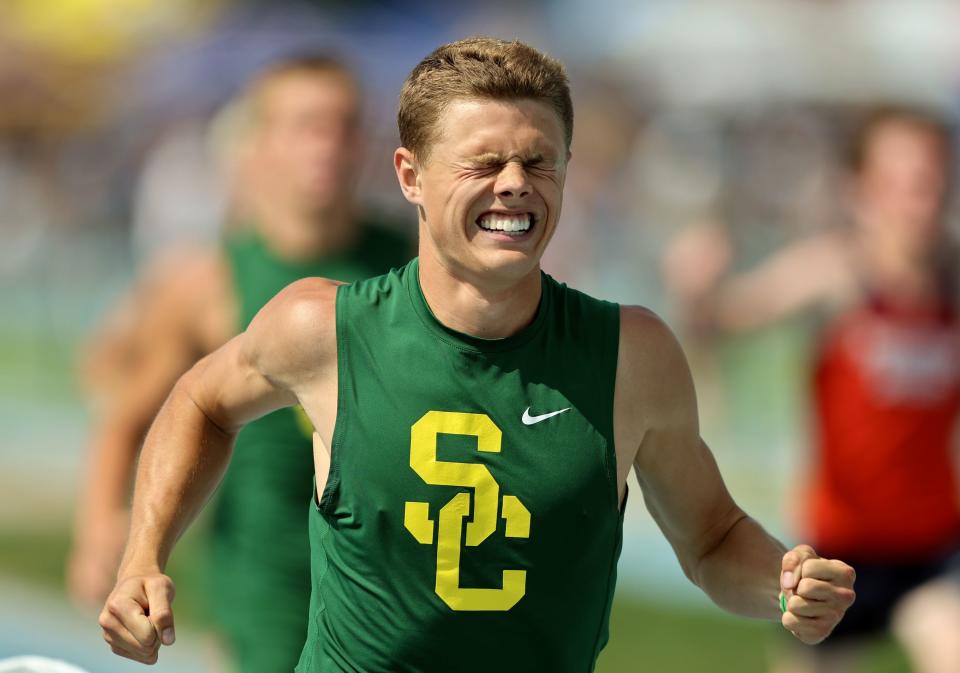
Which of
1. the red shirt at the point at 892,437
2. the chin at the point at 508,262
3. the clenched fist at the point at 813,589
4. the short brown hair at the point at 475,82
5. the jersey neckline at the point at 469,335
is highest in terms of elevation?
the short brown hair at the point at 475,82

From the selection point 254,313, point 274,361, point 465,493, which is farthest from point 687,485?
point 254,313

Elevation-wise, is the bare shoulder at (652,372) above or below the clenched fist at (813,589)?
above

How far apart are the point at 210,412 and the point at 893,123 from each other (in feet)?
13.4

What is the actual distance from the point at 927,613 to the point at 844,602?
3.42 meters

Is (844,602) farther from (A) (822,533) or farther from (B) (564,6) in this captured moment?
(B) (564,6)

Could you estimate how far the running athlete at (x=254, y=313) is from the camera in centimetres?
497

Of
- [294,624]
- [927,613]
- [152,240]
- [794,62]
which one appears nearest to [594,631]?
[294,624]

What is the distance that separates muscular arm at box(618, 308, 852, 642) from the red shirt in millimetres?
3304

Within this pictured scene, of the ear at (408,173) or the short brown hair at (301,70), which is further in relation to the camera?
the short brown hair at (301,70)

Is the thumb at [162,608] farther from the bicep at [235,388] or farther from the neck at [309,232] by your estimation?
the neck at [309,232]

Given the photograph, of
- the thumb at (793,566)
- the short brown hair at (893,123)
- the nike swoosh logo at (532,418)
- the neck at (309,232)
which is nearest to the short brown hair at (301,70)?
the neck at (309,232)

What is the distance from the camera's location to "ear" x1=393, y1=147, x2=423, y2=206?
10.3 ft

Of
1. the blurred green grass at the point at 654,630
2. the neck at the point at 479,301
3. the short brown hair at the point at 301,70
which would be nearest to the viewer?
the neck at the point at 479,301

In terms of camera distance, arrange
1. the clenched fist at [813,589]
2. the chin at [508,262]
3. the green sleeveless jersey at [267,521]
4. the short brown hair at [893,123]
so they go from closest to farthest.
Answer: the clenched fist at [813,589] < the chin at [508,262] < the green sleeveless jersey at [267,521] < the short brown hair at [893,123]
